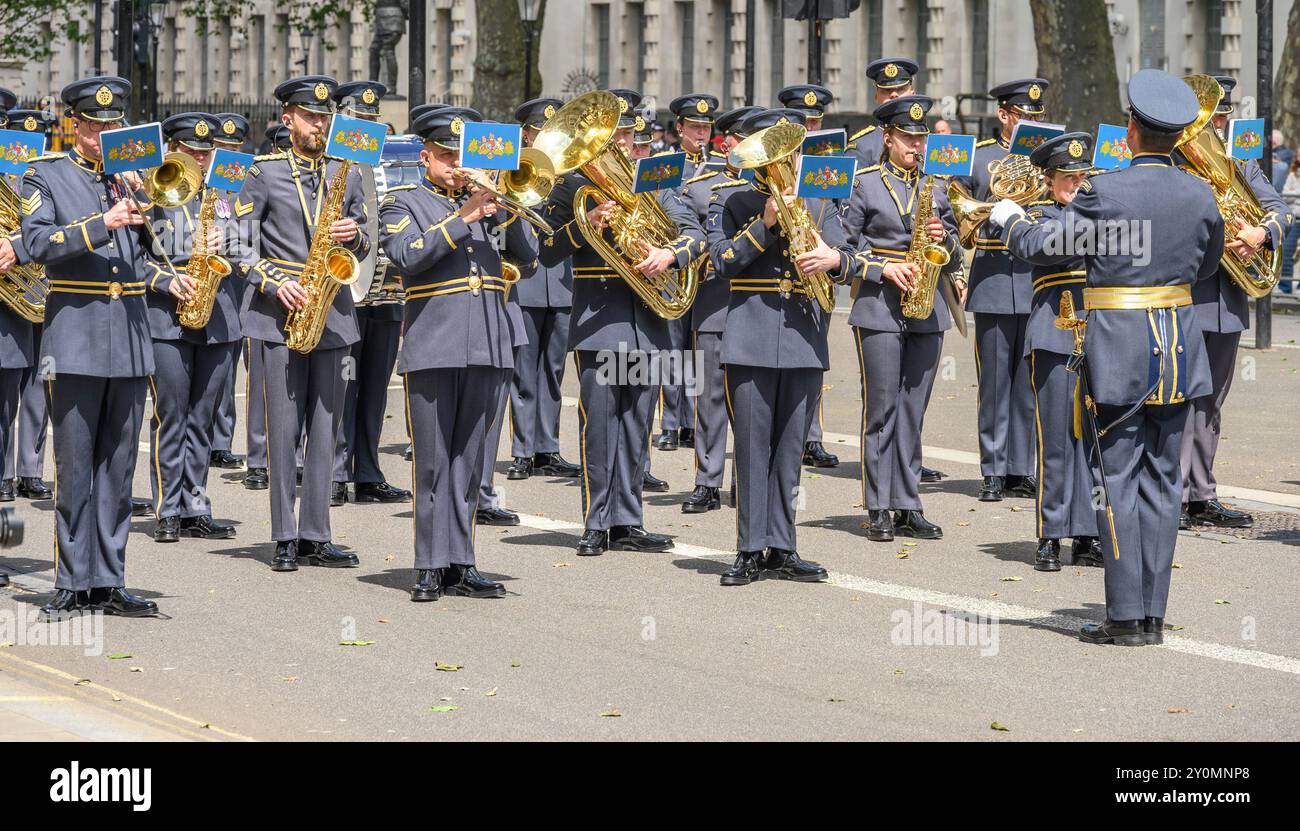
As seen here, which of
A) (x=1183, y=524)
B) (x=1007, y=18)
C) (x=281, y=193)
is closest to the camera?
(x=281, y=193)

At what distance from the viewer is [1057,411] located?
431 inches

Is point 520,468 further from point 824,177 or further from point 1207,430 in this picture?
point 824,177

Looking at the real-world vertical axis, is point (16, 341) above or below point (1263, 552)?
above

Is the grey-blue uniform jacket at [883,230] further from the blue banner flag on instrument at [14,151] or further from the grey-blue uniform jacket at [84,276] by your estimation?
the blue banner flag on instrument at [14,151]

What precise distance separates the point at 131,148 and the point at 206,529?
3127 millimetres

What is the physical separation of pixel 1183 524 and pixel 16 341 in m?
6.08

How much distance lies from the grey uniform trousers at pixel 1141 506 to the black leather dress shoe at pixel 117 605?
3944mm

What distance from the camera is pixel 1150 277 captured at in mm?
8734

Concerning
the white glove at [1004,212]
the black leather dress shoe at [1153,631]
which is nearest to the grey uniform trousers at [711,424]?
the white glove at [1004,212]

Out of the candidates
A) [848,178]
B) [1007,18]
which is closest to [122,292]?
[848,178]

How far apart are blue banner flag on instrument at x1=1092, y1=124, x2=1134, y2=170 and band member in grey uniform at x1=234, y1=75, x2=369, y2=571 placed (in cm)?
339

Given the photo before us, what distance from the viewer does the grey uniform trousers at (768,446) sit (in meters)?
10.1

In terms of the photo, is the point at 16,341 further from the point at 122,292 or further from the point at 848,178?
the point at 848,178
